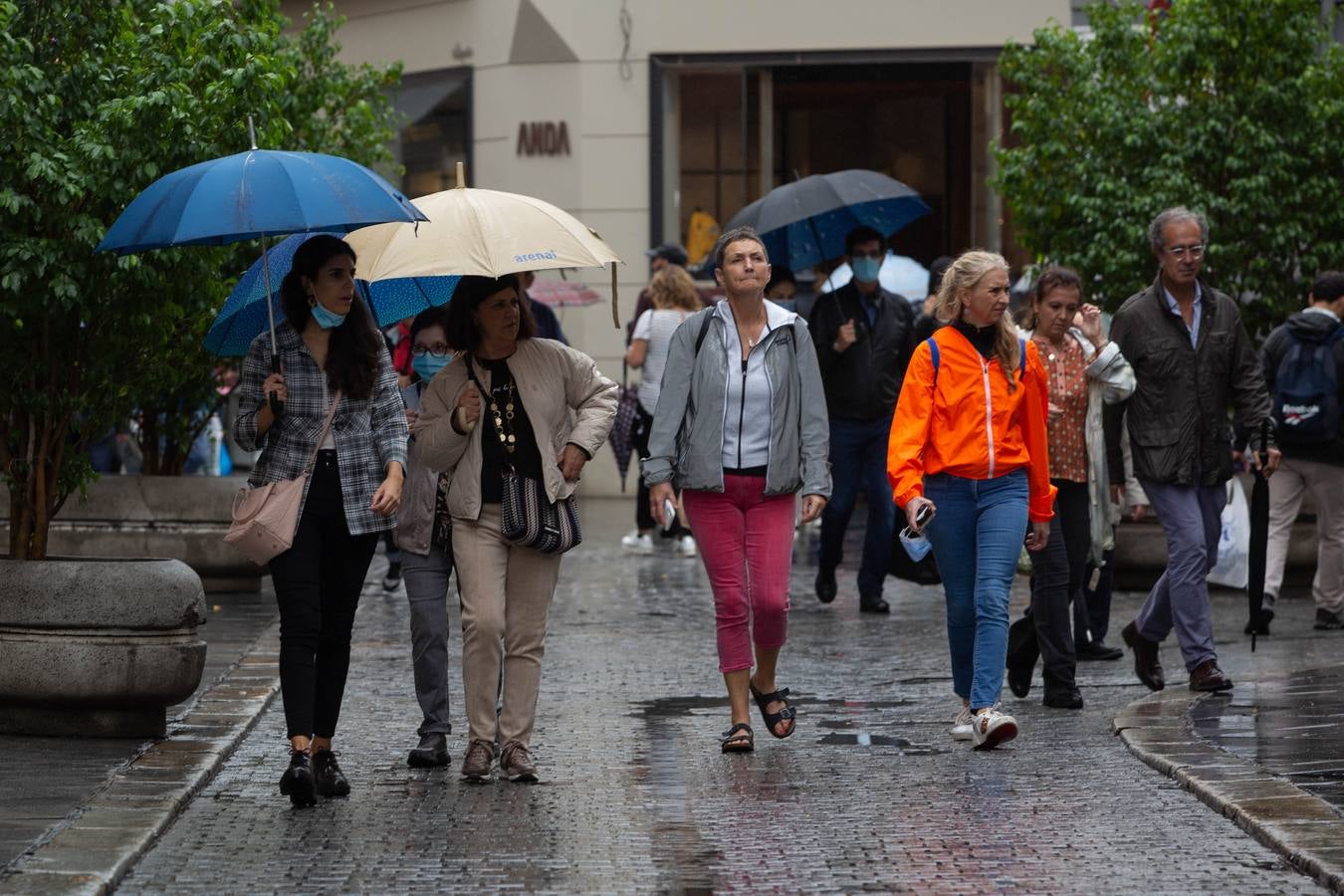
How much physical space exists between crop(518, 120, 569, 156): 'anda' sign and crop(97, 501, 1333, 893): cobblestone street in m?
12.8

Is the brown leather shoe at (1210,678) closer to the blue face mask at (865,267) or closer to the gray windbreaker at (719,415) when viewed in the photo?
the gray windbreaker at (719,415)

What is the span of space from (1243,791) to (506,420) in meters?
2.61

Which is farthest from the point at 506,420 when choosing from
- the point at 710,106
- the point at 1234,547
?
the point at 710,106

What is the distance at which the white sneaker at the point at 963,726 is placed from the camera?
8273mm

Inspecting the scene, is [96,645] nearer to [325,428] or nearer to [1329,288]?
[325,428]

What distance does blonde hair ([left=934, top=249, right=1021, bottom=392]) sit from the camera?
8359 millimetres

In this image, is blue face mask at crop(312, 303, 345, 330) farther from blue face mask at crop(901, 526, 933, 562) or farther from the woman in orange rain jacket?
blue face mask at crop(901, 526, 933, 562)

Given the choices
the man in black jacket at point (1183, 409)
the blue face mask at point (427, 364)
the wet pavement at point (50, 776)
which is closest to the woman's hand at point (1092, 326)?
the man in black jacket at point (1183, 409)

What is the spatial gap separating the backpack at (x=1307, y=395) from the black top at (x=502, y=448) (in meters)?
5.62

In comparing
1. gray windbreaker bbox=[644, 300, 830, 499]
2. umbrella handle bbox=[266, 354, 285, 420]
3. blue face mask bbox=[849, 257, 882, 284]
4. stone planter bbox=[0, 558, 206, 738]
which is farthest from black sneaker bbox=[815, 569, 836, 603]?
umbrella handle bbox=[266, 354, 285, 420]

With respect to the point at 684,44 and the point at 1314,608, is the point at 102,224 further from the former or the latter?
the point at 684,44

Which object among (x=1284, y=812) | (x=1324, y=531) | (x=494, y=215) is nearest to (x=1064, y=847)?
(x=1284, y=812)

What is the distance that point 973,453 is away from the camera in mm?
8266

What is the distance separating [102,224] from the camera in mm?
8242
